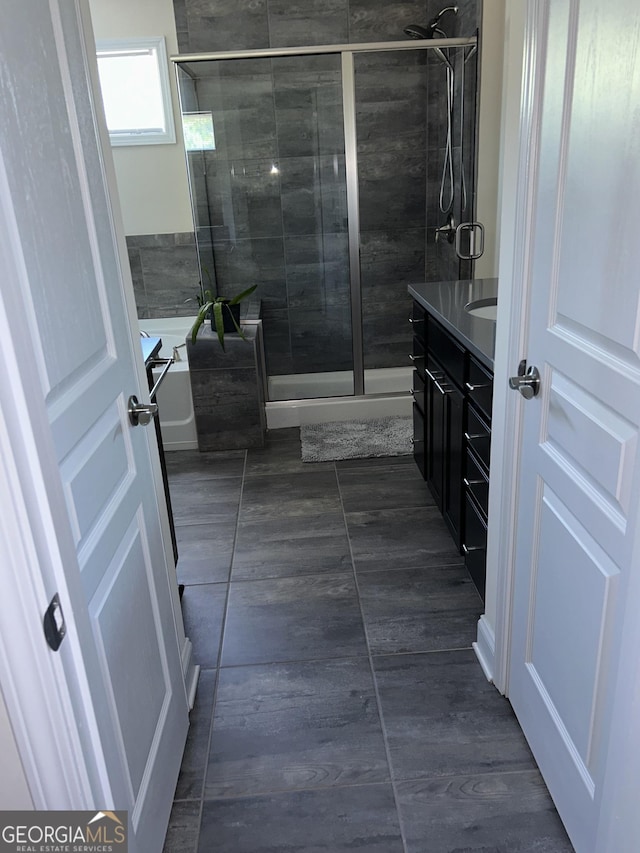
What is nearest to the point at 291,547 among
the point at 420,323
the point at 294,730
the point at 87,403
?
the point at 294,730

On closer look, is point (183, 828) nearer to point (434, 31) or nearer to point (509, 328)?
point (509, 328)

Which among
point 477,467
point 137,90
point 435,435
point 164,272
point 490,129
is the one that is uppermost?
point 137,90

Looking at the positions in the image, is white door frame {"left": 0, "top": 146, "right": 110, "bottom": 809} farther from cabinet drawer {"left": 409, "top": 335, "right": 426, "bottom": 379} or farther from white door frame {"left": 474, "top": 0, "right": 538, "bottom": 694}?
cabinet drawer {"left": 409, "top": 335, "right": 426, "bottom": 379}

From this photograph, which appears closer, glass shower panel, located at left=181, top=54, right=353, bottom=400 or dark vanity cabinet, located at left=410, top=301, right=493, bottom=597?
dark vanity cabinet, located at left=410, top=301, right=493, bottom=597

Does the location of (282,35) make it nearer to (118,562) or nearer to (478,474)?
(478,474)

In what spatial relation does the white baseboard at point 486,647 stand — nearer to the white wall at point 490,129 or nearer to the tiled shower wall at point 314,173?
the white wall at point 490,129

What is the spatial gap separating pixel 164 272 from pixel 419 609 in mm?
3222

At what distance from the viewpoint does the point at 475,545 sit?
226cm

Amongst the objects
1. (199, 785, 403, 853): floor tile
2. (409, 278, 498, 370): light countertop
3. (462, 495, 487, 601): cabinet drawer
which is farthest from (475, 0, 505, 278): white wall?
(199, 785, 403, 853): floor tile

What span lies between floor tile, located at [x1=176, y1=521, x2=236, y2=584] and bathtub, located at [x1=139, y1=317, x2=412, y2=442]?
975 mm

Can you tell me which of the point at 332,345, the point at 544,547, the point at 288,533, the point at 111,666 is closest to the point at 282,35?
the point at 332,345

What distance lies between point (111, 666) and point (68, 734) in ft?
1.05

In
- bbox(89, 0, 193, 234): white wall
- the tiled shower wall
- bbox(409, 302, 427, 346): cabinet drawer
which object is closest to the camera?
bbox(409, 302, 427, 346): cabinet drawer

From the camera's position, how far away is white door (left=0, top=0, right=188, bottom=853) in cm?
91
